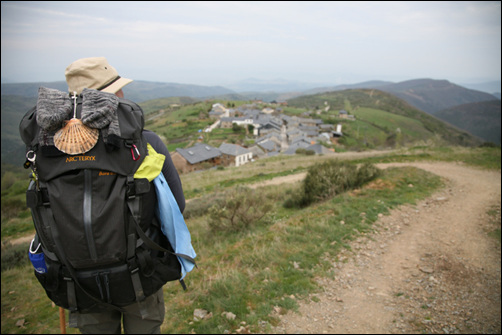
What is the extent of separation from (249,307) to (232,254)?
1.70m

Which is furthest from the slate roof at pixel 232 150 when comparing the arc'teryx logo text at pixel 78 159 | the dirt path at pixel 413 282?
the arc'teryx logo text at pixel 78 159

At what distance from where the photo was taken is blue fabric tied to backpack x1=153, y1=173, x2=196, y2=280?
177 centimetres

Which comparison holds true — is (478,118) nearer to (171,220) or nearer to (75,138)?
(171,220)

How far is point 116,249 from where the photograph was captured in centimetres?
160

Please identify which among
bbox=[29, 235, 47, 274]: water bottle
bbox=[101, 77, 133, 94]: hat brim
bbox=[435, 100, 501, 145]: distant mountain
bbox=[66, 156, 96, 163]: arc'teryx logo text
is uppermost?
bbox=[435, 100, 501, 145]: distant mountain

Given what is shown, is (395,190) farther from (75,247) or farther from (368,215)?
(75,247)

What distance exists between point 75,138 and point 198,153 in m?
42.1

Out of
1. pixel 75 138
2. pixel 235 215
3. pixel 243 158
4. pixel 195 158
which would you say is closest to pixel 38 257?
pixel 75 138

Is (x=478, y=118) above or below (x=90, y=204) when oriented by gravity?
above

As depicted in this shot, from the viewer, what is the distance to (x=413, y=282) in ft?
15.2

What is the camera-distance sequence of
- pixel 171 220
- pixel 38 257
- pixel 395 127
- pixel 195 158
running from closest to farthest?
1. pixel 38 257
2. pixel 171 220
3. pixel 195 158
4. pixel 395 127

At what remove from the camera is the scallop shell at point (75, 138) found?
60.1 inches

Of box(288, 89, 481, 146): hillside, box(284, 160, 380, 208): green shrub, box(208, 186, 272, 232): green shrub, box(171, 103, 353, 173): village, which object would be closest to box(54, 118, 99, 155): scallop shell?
box(208, 186, 272, 232): green shrub

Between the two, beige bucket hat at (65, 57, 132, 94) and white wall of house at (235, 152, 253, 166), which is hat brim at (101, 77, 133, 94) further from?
white wall of house at (235, 152, 253, 166)
